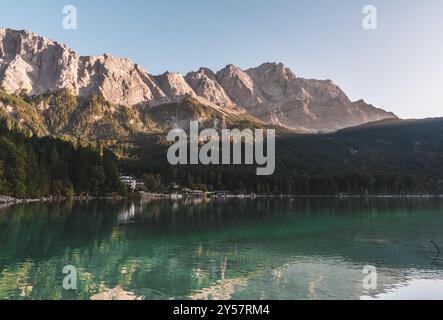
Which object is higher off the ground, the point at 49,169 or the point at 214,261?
the point at 49,169

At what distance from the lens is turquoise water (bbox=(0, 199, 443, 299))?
3250 cm

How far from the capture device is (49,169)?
150875 millimetres

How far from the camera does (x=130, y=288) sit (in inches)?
1297

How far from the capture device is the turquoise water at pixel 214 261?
32500 millimetres

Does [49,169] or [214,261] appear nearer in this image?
[214,261]

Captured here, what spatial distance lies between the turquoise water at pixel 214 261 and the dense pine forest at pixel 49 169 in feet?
174

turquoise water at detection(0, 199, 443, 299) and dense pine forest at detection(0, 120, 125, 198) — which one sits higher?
dense pine forest at detection(0, 120, 125, 198)

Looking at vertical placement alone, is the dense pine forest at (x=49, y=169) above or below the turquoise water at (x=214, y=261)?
above

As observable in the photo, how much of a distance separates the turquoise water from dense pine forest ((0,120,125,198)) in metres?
53.1

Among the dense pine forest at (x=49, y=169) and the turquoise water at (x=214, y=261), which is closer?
the turquoise water at (x=214, y=261)

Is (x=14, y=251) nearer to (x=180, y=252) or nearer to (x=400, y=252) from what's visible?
(x=180, y=252)

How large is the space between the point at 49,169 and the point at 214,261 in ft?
401

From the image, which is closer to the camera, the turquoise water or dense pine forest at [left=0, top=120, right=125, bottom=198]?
the turquoise water
